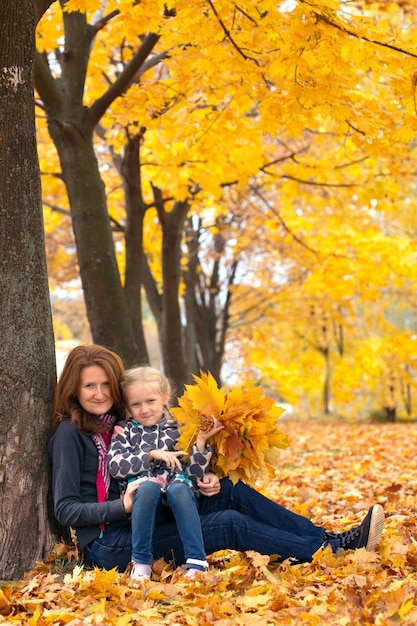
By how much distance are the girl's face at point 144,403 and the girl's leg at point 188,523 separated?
1.70 feet

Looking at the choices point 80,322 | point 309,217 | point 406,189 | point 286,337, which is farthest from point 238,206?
point 80,322

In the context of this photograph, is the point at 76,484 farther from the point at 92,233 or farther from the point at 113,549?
the point at 92,233

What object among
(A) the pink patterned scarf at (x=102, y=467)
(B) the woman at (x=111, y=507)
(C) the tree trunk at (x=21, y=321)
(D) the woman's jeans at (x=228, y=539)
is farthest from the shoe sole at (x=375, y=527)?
(C) the tree trunk at (x=21, y=321)

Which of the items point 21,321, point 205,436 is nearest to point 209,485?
point 205,436

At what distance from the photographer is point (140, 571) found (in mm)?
3482

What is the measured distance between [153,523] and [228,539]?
1.36 feet

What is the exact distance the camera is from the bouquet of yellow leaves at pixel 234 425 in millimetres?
3828

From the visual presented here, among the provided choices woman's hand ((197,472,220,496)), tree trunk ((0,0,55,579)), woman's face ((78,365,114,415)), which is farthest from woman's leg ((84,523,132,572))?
woman's face ((78,365,114,415))

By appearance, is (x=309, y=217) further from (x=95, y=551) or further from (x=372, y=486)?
(x=95, y=551)

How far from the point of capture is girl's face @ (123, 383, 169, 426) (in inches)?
158

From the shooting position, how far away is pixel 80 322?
87.2ft

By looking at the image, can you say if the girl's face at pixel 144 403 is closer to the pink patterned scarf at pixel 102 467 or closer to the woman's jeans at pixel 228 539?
the pink patterned scarf at pixel 102 467

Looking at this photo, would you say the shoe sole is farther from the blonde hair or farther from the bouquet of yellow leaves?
the blonde hair

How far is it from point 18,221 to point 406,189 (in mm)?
13015
